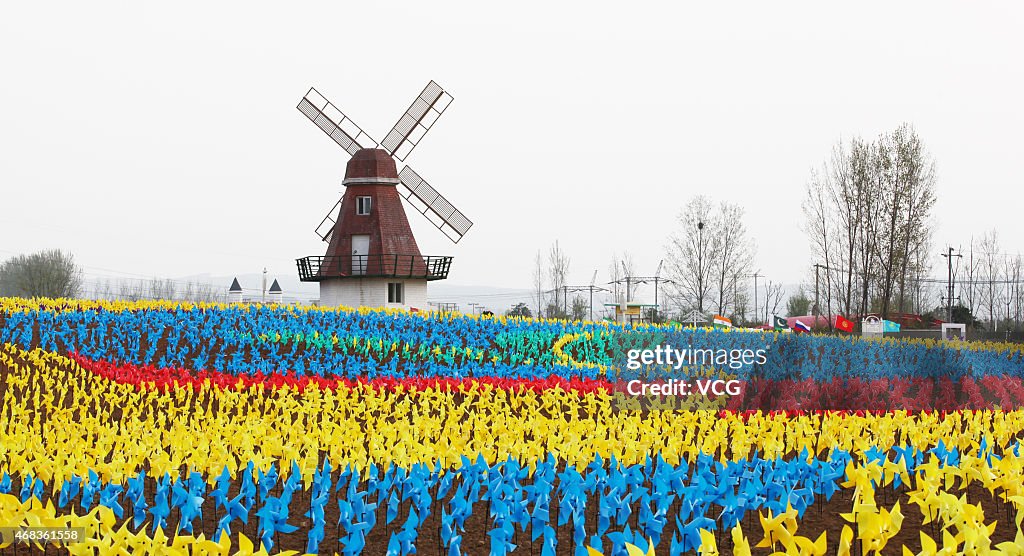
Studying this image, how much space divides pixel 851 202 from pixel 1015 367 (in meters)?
10.9

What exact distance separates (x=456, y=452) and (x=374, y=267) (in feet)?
66.1

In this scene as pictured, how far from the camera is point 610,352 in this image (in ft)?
61.1

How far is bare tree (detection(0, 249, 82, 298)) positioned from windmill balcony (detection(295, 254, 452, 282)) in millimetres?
29591

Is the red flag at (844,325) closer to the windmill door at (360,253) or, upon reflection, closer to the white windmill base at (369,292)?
the white windmill base at (369,292)

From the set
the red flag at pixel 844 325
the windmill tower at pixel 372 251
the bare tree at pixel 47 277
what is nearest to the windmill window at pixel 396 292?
the windmill tower at pixel 372 251

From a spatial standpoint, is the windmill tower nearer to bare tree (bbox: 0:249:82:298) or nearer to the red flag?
the red flag

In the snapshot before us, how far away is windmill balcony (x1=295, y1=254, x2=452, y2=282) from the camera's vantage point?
26688 millimetres

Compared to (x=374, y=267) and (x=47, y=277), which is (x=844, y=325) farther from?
(x=47, y=277)

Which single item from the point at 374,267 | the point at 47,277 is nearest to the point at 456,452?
the point at 374,267

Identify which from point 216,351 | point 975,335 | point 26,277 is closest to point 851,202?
point 975,335

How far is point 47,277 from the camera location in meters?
53.2

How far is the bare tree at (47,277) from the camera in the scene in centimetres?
5316

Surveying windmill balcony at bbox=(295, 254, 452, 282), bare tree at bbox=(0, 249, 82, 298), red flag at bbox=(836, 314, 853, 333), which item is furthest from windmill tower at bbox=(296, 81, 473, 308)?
bare tree at bbox=(0, 249, 82, 298)

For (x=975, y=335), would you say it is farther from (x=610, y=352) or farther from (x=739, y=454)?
(x=739, y=454)
